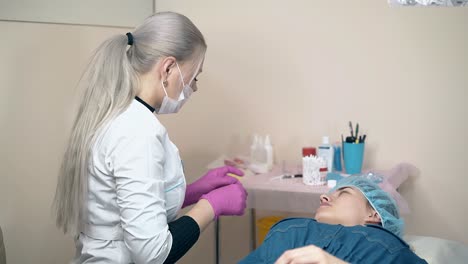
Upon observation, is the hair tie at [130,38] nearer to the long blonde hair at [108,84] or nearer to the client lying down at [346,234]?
the long blonde hair at [108,84]

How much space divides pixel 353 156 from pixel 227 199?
0.70 meters

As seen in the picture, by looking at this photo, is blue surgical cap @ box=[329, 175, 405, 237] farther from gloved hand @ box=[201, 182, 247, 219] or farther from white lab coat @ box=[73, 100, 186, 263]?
white lab coat @ box=[73, 100, 186, 263]

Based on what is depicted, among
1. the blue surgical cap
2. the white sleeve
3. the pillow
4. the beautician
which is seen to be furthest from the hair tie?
the pillow

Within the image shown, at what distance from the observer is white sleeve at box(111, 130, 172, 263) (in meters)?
1.04

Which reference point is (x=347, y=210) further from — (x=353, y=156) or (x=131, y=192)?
(x=131, y=192)

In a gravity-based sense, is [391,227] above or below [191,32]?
below

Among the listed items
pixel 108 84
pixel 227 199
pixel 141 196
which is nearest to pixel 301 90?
pixel 227 199

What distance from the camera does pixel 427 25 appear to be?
195cm

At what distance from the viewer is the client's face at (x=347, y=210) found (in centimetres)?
137

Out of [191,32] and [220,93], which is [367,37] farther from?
[191,32]

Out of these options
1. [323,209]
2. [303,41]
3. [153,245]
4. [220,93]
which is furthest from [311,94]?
[153,245]

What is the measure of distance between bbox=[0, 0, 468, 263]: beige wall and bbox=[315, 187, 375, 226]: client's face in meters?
0.71

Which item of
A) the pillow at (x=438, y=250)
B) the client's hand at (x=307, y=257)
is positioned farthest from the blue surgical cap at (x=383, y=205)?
the client's hand at (x=307, y=257)

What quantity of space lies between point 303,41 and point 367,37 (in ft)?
0.97
